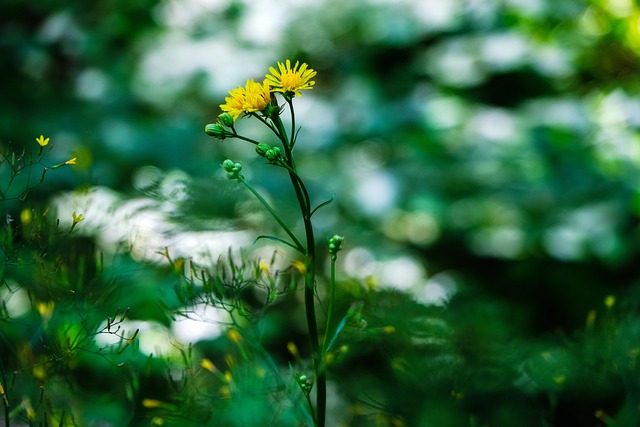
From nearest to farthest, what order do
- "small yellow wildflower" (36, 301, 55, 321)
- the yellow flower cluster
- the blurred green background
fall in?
the yellow flower cluster → "small yellow wildflower" (36, 301, 55, 321) → the blurred green background

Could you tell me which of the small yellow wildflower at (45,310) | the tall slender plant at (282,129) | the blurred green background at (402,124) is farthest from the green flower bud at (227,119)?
the blurred green background at (402,124)

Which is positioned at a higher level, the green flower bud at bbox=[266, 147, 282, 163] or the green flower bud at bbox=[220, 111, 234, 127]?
the green flower bud at bbox=[220, 111, 234, 127]

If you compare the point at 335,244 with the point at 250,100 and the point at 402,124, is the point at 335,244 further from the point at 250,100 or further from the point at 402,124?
the point at 402,124

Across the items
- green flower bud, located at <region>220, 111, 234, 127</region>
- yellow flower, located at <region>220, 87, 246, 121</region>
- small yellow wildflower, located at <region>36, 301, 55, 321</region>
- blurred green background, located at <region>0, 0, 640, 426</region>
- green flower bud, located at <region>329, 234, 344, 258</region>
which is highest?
blurred green background, located at <region>0, 0, 640, 426</region>

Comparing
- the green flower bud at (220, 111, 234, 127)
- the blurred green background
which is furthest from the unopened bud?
the blurred green background

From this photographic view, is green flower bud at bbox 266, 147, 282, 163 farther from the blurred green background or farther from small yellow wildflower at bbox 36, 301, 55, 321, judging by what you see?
the blurred green background

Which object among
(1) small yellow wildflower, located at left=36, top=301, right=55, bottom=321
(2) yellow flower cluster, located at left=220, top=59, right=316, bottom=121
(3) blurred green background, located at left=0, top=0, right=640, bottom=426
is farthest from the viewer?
(3) blurred green background, located at left=0, top=0, right=640, bottom=426

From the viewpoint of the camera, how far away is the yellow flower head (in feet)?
1.24

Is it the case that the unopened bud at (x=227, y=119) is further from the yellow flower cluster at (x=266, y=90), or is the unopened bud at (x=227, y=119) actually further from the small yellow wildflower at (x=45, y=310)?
the small yellow wildflower at (x=45, y=310)

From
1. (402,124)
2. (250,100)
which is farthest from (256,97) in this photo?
(402,124)

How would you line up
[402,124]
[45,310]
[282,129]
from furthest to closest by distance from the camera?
[402,124], [45,310], [282,129]

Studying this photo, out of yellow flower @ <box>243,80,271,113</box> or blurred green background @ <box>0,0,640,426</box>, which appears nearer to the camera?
yellow flower @ <box>243,80,271,113</box>

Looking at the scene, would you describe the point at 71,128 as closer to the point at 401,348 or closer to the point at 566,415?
the point at 401,348

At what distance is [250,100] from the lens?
0.38 metres
